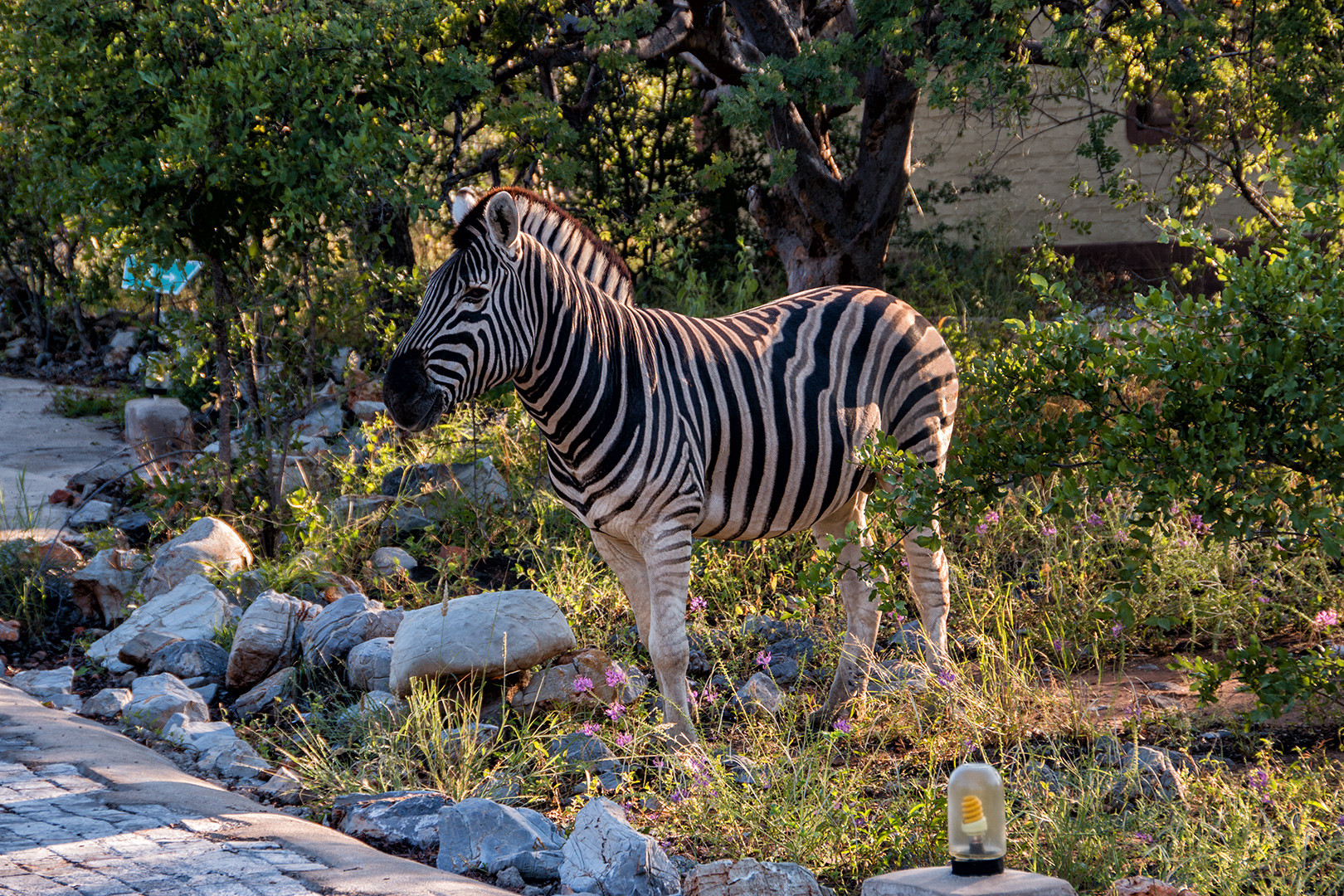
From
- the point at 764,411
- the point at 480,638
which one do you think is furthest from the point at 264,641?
the point at 764,411

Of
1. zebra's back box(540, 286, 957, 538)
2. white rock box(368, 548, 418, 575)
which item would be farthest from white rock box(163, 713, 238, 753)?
zebra's back box(540, 286, 957, 538)

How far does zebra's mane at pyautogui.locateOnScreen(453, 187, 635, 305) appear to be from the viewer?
4.64m

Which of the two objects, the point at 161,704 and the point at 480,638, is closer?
the point at 480,638

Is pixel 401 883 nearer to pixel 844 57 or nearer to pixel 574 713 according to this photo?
pixel 574 713

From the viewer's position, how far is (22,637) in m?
6.49

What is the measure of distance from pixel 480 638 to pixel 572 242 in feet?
5.80

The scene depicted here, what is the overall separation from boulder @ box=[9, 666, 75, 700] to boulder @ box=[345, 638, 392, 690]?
150 cm

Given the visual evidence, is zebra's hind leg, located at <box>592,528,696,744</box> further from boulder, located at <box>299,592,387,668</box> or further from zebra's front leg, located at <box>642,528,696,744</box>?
boulder, located at <box>299,592,387,668</box>

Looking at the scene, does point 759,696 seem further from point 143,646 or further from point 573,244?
point 143,646

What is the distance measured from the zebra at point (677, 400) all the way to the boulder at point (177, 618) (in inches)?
101

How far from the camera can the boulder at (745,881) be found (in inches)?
123

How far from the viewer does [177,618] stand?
20.0 ft

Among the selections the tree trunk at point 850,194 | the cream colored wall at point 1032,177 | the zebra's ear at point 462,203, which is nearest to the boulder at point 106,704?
the zebra's ear at point 462,203

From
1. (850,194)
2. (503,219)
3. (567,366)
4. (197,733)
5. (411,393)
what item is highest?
(850,194)
